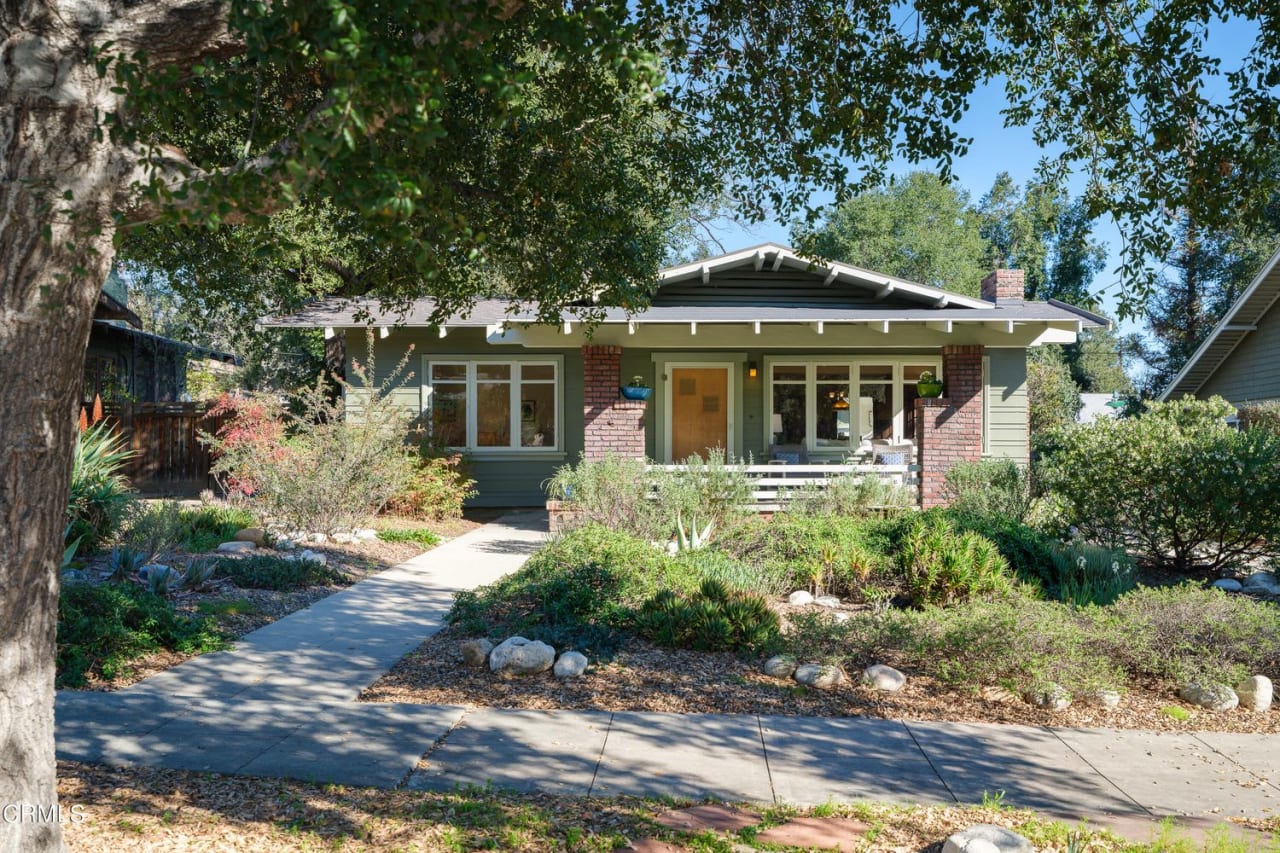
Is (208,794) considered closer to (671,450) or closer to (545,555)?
(545,555)

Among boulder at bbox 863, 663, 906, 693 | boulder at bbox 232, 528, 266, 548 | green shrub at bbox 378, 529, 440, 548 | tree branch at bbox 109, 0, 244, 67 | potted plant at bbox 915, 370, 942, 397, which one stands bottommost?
boulder at bbox 863, 663, 906, 693

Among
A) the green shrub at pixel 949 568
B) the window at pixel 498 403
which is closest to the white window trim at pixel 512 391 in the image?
the window at pixel 498 403

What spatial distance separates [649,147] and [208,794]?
538cm

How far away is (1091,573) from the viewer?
829 centimetres

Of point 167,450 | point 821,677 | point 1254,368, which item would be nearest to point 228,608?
point 821,677

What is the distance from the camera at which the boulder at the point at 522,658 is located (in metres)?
5.70

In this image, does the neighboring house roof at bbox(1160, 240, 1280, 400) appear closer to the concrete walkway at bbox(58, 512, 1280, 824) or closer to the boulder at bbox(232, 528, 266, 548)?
the concrete walkway at bbox(58, 512, 1280, 824)

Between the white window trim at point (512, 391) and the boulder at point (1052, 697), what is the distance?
11.9 m

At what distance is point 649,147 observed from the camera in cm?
726

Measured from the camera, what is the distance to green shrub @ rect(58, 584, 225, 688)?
5570 mm

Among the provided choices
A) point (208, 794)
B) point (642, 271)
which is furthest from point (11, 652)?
point (642, 271)

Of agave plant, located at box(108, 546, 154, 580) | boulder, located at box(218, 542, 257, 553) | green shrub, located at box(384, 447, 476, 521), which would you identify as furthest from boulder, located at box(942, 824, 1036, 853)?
green shrub, located at box(384, 447, 476, 521)

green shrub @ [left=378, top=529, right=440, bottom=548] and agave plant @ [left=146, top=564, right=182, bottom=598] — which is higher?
agave plant @ [left=146, top=564, right=182, bottom=598]

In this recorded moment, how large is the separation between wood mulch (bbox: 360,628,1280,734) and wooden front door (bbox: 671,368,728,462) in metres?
10.2
